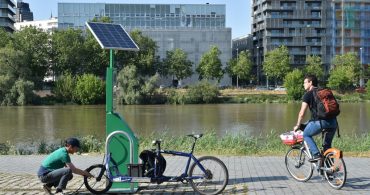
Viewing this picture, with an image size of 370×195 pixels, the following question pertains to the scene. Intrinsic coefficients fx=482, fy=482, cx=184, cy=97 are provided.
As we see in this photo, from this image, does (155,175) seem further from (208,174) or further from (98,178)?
(98,178)

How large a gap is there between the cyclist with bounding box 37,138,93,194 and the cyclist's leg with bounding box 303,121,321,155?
3996mm

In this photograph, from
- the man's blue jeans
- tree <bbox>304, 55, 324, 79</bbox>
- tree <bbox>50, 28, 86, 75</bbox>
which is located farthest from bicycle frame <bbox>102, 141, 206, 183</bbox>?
tree <bbox>304, 55, 324, 79</bbox>

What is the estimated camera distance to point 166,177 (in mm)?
8078

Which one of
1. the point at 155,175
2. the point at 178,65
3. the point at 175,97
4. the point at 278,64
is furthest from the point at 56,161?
the point at 278,64

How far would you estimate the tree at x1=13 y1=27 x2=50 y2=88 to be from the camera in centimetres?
8338

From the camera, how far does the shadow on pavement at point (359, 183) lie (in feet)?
27.5

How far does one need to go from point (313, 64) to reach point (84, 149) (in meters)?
86.7

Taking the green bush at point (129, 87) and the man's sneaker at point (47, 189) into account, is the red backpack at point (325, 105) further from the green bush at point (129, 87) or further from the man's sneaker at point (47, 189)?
the green bush at point (129, 87)

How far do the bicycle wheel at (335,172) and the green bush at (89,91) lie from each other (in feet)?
225

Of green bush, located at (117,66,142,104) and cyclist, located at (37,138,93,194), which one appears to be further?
green bush, located at (117,66,142,104)

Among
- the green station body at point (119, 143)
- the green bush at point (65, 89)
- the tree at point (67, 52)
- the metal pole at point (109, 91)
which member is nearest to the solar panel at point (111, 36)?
the green station body at point (119, 143)

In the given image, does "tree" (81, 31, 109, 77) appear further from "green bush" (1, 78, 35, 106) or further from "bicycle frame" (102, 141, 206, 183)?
Answer: "bicycle frame" (102, 141, 206, 183)

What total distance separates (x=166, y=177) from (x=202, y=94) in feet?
234

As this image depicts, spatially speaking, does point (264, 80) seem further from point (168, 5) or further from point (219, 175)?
point (219, 175)
